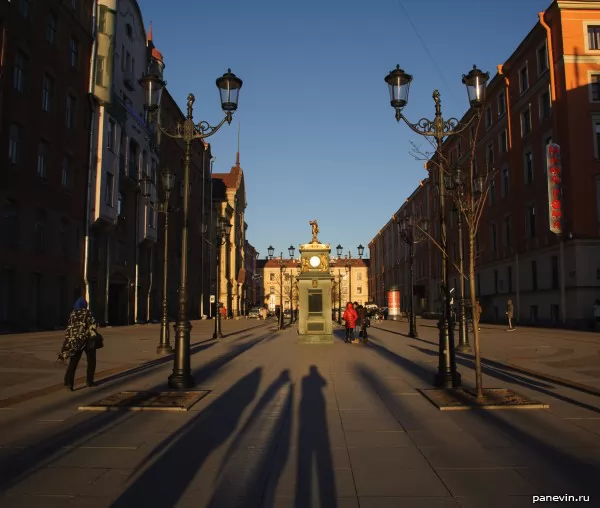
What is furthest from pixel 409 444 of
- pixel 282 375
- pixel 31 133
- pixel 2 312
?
pixel 31 133

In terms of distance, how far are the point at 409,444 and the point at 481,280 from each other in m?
46.2

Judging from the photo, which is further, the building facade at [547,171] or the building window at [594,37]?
the building window at [594,37]

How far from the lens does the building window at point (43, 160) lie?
29.8 m

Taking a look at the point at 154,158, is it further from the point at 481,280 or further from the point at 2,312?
the point at 481,280

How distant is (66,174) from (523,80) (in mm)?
31814

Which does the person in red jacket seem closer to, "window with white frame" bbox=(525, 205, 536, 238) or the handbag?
the handbag

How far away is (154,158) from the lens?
158 ft

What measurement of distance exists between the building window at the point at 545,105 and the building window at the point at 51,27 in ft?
99.2

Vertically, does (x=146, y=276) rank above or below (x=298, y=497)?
above

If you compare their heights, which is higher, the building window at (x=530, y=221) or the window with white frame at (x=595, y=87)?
the window with white frame at (x=595, y=87)

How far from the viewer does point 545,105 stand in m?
36.1

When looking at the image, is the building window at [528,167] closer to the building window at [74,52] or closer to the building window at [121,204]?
the building window at [121,204]

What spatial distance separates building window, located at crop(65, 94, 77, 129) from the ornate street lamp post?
22.8 metres

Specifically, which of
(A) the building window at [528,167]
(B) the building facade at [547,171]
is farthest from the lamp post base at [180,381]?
(A) the building window at [528,167]
